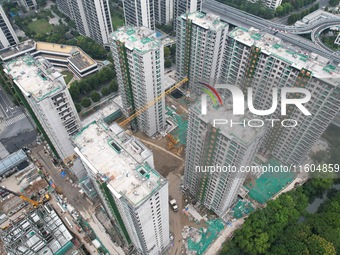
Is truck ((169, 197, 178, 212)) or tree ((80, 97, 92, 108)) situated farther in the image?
tree ((80, 97, 92, 108))

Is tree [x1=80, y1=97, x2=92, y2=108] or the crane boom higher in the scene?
the crane boom

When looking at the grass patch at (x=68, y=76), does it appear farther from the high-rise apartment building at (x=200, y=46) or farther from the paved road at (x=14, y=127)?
the high-rise apartment building at (x=200, y=46)

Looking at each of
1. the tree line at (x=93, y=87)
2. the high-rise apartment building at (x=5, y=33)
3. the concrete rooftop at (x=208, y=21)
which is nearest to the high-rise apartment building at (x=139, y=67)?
the concrete rooftop at (x=208, y=21)

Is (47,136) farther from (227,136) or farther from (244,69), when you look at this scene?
(244,69)

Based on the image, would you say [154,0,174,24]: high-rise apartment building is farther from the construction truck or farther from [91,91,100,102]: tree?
the construction truck

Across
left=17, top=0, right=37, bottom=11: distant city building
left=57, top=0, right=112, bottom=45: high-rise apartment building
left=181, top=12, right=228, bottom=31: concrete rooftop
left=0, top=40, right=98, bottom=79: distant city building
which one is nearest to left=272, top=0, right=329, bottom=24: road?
left=181, top=12, right=228, bottom=31: concrete rooftop
